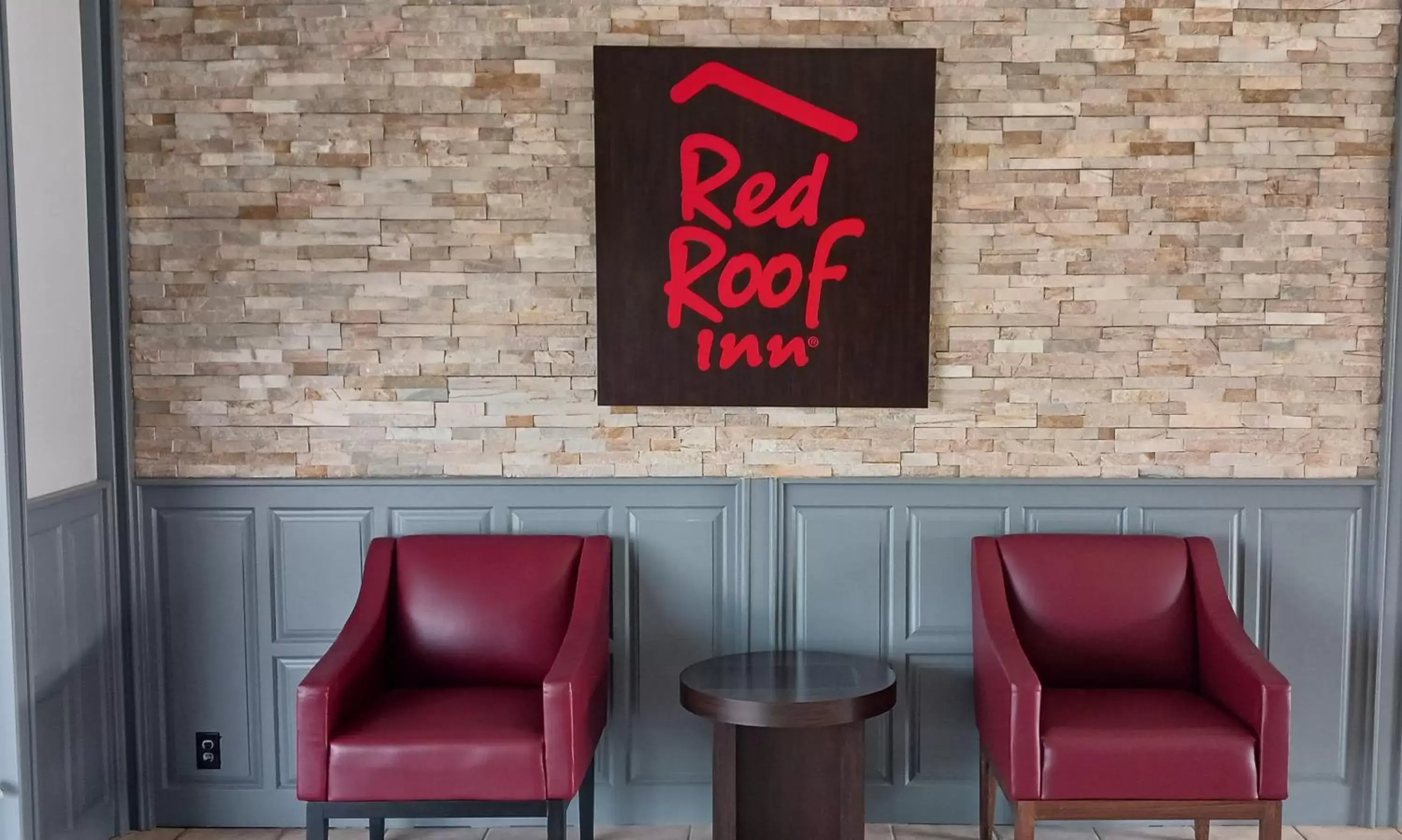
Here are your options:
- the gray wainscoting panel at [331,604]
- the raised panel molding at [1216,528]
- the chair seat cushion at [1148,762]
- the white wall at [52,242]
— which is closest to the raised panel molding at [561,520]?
the gray wainscoting panel at [331,604]

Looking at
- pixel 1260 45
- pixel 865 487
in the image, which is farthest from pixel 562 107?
pixel 1260 45

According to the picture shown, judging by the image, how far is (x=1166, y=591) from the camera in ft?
9.49

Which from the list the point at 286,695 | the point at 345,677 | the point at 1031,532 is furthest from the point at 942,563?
the point at 286,695

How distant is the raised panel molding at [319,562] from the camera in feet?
10.2

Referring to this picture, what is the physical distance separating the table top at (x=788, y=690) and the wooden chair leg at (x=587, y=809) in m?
0.45

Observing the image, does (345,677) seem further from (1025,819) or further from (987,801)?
(987,801)

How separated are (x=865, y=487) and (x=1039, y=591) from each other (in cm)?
55

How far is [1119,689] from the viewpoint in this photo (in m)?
2.86

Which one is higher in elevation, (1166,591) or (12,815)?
(1166,591)

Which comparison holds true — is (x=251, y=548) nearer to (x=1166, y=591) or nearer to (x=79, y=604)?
(x=79, y=604)

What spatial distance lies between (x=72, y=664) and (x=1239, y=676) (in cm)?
300

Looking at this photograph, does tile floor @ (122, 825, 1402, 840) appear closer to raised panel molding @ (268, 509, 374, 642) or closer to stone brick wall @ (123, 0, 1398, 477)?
raised panel molding @ (268, 509, 374, 642)

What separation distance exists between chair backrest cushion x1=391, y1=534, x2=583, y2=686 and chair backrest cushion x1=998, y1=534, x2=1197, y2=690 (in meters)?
1.26

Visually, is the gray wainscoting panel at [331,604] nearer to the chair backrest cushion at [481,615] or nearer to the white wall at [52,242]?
the chair backrest cushion at [481,615]
